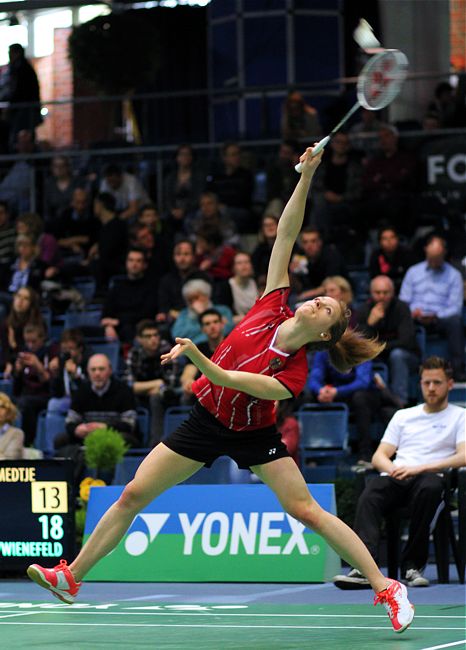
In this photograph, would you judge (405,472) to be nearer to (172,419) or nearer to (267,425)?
(267,425)

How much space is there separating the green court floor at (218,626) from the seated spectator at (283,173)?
27.6 feet

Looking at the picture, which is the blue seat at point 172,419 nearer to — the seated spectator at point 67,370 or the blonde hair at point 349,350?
the seated spectator at point 67,370

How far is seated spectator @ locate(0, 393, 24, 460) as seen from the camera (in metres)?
11.8

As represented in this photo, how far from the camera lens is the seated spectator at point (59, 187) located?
1845 centimetres

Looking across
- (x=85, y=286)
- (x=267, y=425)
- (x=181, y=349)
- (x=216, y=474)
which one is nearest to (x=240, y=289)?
(x=85, y=286)

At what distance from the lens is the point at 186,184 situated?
57.8ft

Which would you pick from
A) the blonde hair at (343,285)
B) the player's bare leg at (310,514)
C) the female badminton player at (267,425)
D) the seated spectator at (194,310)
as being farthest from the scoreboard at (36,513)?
the blonde hair at (343,285)

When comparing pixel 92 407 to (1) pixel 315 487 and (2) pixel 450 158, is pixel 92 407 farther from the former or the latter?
(2) pixel 450 158

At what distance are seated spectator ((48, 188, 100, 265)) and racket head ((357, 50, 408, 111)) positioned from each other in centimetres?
977

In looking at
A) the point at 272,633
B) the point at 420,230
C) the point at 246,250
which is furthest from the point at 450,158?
the point at 272,633

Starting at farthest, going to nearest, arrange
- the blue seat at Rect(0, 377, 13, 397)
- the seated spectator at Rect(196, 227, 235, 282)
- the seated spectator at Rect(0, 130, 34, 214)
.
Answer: the seated spectator at Rect(0, 130, 34, 214) < the seated spectator at Rect(196, 227, 235, 282) < the blue seat at Rect(0, 377, 13, 397)

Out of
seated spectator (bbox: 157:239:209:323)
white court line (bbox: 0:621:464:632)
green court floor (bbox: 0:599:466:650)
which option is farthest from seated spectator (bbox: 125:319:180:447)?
white court line (bbox: 0:621:464:632)

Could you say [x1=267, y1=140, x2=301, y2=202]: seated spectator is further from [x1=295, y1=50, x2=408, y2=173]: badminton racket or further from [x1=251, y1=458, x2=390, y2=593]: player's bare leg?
[x1=251, y1=458, x2=390, y2=593]: player's bare leg

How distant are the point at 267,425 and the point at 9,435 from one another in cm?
514
